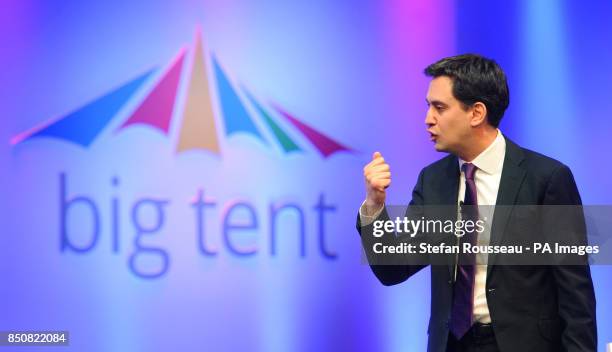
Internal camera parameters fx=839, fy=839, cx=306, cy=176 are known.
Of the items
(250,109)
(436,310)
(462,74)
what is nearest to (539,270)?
(436,310)

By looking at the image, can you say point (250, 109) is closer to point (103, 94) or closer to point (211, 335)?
point (103, 94)

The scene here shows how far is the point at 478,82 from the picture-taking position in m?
2.35

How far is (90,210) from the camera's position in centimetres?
329

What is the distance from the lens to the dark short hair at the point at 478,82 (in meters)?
2.35

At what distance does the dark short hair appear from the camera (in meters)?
2.35

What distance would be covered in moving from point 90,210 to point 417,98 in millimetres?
1365

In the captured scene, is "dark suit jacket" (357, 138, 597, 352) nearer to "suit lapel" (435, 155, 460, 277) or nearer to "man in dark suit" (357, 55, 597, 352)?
"man in dark suit" (357, 55, 597, 352)

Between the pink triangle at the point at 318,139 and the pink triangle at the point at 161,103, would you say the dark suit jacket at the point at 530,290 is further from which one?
the pink triangle at the point at 161,103

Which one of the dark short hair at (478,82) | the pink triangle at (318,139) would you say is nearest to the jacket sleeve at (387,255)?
the dark short hair at (478,82)

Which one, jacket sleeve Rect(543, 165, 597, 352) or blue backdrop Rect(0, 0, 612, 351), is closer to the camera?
jacket sleeve Rect(543, 165, 597, 352)

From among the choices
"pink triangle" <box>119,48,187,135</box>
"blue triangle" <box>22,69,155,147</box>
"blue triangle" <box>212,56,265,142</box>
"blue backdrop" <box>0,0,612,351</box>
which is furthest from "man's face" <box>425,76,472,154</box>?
"blue triangle" <box>22,69,155,147</box>

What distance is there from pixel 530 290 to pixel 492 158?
384 mm

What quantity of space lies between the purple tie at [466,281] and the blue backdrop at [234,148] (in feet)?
3.34

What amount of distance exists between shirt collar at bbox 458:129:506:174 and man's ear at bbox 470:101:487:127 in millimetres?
73
